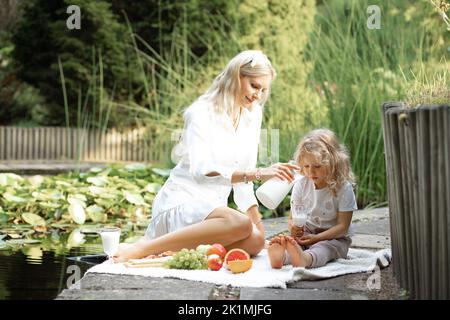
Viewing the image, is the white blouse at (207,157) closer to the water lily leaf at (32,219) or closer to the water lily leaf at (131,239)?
the water lily leaf at (131,239)

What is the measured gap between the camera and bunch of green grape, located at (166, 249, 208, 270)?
301 centimetres

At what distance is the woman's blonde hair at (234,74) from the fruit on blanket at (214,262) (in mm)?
680

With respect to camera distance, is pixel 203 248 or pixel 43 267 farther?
pixel 43 267

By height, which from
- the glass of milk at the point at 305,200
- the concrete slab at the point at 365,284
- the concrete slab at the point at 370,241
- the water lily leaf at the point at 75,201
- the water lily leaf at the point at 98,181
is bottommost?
the concrete slab at the point at 370,241

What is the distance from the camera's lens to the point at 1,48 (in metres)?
13.1

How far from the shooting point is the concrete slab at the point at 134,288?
250 centimetres

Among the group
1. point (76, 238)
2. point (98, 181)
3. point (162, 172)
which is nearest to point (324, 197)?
point (76, 238)

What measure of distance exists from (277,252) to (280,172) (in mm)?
331

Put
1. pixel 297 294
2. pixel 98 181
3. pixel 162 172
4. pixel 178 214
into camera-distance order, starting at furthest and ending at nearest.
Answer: pixel 162 172, pixel 98 181, pixel 178 214, pixel 297 294

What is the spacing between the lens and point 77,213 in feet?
15.9

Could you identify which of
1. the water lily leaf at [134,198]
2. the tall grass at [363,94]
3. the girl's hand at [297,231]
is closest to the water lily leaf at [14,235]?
the water lily leaf at [134,198]

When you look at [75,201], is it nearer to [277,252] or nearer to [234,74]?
[234,74]

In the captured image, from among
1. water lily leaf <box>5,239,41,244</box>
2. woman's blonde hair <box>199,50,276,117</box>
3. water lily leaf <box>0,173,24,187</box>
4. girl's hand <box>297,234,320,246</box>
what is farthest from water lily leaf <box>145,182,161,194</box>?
girl's hand <box>297,234,320,246</box>
